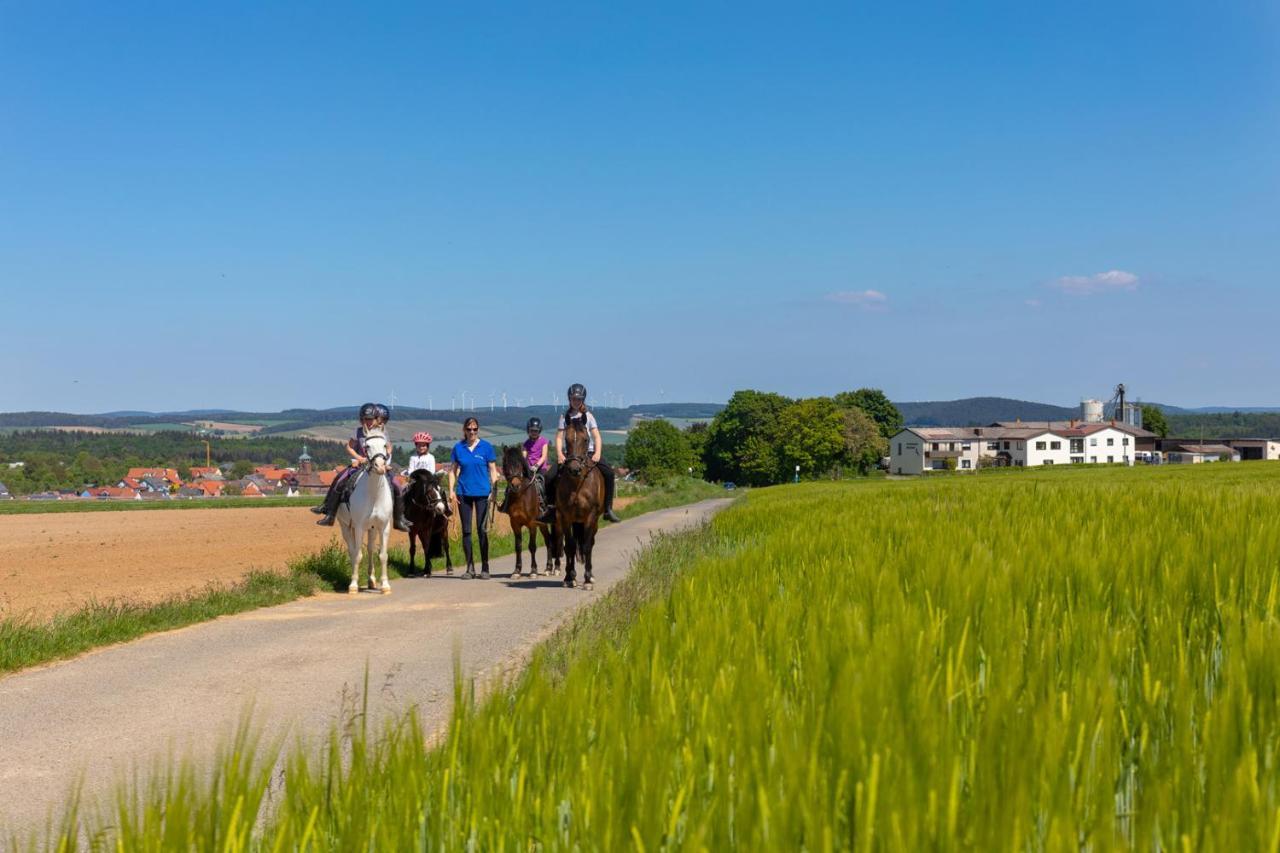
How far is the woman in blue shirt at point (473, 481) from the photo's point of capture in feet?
64.0

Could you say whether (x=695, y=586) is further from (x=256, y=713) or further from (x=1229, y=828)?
(x=1229, y=828)

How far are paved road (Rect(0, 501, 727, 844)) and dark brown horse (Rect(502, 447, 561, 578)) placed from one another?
416 centimetres

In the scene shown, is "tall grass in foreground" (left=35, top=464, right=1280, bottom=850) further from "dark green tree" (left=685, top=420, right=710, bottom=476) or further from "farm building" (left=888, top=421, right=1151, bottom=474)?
"farm building" (left=888, top=421, right=1151, bottom=474)

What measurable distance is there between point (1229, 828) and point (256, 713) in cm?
668

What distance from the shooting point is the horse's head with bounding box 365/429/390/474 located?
52.1 feet

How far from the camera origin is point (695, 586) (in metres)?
6.73

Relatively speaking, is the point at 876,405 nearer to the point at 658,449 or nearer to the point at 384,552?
the point at 658,449

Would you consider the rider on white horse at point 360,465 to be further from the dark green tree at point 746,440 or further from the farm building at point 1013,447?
the farm building at point 1013,447

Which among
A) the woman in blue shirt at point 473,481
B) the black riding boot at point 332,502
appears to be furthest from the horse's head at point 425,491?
the black riding boot at point 332,502

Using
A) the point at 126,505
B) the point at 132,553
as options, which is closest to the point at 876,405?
the point at 126,505

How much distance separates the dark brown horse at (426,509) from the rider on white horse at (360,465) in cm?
113

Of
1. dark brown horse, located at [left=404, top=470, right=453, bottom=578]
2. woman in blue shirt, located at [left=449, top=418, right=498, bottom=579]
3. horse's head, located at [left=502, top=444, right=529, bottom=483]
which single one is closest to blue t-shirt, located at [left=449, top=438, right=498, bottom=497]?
woman in blue shirt, located at [left=449, top=418, right=498, bottom=579]

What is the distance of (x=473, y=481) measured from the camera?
19.7 m

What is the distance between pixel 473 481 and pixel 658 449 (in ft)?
508
